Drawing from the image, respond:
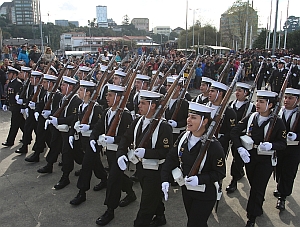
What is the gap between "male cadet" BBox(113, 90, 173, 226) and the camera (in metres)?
4.29

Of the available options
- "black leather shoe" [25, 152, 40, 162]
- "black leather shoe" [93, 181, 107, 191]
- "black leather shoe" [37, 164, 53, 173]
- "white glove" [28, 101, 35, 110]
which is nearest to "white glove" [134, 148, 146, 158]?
"black leather shoe" [93, 181, 107, 191]

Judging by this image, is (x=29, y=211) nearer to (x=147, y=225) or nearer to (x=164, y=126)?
(x=147, y=225)

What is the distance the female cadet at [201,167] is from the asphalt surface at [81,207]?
1.31 metres

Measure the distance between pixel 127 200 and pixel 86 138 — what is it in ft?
4.29

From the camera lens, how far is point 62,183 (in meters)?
6.08

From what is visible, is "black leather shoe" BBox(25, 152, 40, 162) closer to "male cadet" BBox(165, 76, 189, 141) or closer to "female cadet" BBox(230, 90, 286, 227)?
"male cadet" BBox(165, 76, 189, 141)

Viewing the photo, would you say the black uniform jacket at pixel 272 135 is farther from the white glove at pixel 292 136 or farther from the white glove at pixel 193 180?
the white glove at pixel 193 180

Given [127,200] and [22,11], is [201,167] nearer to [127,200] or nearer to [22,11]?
[127,200]

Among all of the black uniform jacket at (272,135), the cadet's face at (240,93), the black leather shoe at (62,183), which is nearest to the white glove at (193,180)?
the black uniform jacket at (272,135)

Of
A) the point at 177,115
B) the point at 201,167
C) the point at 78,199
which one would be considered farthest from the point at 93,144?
the point at 201,167

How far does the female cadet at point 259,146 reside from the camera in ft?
14.8

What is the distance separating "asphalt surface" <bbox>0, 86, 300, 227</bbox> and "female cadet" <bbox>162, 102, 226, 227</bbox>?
1.31m

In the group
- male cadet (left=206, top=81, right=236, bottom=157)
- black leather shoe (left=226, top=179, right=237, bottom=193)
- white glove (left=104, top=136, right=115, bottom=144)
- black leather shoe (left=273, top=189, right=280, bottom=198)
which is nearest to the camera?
white glove (left=104, top=136, right=115, bottom=144)

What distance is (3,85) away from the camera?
13.0 metres
